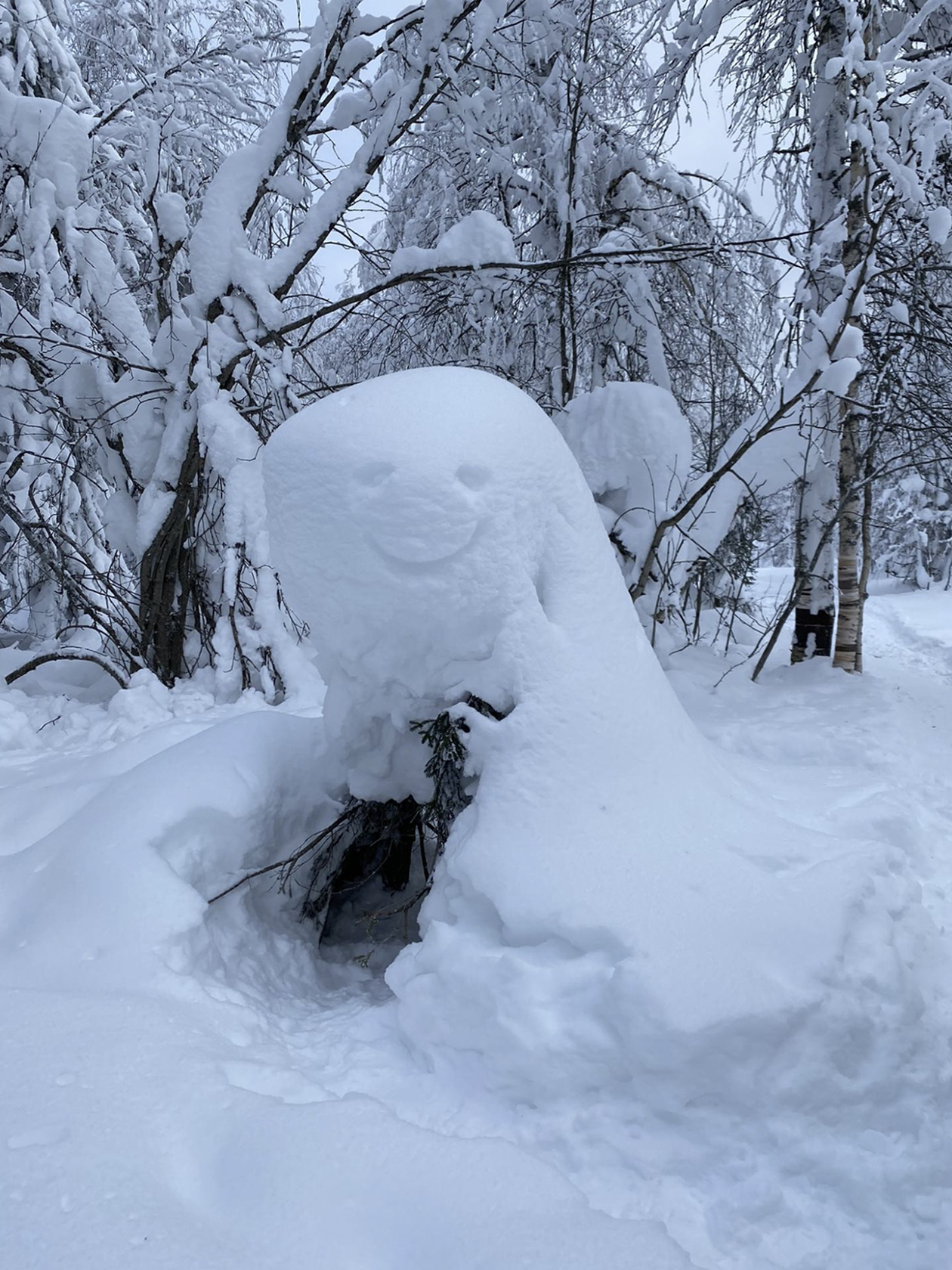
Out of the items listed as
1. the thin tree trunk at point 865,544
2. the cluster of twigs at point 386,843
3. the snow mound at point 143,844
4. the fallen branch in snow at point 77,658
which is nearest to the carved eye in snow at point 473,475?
the cluster of twigs at point 386,843

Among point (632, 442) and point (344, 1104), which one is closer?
point (344, 1104)

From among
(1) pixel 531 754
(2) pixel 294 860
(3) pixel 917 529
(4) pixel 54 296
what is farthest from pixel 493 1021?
(3) pixel 917 529

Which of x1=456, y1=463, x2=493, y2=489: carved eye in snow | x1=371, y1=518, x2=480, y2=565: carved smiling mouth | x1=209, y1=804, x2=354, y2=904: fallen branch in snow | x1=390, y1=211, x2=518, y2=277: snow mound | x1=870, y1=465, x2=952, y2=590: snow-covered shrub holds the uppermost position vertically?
x1=390, y1=211, x2=518, y2=277: snow mound

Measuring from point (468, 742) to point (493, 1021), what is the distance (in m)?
0.80

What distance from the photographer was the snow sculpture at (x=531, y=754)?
1903 millimetres

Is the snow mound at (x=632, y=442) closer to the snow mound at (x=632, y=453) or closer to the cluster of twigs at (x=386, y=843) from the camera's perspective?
the snow mound at (x=632, y=453)

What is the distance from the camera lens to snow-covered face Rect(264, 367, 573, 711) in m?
2.22

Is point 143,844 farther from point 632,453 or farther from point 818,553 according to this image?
point 818,553

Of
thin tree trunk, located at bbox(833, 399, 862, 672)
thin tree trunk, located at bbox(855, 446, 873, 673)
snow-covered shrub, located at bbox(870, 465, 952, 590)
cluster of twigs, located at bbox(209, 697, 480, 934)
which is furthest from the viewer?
snow-covered shrub, located at bbox(870, 465, 952, 590)

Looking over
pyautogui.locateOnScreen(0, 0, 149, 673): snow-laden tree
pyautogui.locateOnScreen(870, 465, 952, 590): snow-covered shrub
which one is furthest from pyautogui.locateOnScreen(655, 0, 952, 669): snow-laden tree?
pyautogui.locateOnScreen(870, 465, 952, 590): snow-covered shrub

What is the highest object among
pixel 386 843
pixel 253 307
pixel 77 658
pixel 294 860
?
pixel 253 307

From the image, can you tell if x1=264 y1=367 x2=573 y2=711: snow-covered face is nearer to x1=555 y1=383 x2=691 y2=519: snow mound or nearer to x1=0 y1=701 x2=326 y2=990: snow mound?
x1=0 y1=701 x2=326 y2=990: snow mound

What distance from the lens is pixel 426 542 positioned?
2211 mm

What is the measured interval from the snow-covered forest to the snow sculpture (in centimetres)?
1
